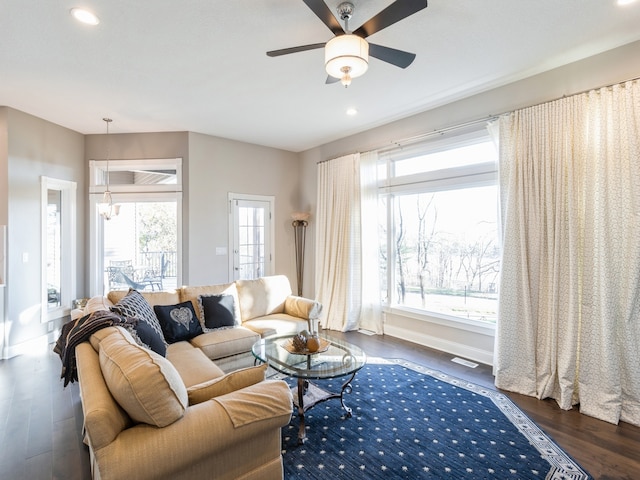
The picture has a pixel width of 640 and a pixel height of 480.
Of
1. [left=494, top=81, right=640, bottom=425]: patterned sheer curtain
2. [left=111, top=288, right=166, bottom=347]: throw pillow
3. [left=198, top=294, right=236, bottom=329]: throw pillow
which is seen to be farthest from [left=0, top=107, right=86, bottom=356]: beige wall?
[left=494, top=81, right=640, bottom=425]: patterned sheer curtain

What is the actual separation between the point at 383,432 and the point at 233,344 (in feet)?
5.14

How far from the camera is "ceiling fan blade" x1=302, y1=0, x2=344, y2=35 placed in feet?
6.04

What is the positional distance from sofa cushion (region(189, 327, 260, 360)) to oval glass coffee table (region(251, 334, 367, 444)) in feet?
0.97

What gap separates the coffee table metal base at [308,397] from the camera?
2.40 m

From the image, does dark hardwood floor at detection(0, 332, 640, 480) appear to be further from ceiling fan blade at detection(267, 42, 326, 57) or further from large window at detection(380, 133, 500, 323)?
ceiling fan blade at detection(267, 42, 326, 57)

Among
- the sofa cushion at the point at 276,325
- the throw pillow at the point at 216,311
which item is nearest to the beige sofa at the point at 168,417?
the throw pillow at the point at 216,311

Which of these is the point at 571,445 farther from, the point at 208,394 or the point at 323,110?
the point at 323,110

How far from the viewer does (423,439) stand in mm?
2342

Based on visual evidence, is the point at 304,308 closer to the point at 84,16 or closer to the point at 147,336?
the point at 147,336

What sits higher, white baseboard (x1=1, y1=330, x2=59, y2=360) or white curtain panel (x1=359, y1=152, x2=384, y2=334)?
white curtain panel (x1=359, y1=152, x2=384, y2=334)

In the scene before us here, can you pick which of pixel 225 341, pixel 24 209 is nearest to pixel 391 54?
pixel 225 341

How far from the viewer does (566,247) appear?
2.92m

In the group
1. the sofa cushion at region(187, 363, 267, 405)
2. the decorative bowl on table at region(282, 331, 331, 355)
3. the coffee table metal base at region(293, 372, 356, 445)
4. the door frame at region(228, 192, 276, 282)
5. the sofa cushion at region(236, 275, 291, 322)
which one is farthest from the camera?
the door frame at region(228, 192, 276, 282)

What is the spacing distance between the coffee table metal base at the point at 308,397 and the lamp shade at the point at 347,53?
7.07ft
